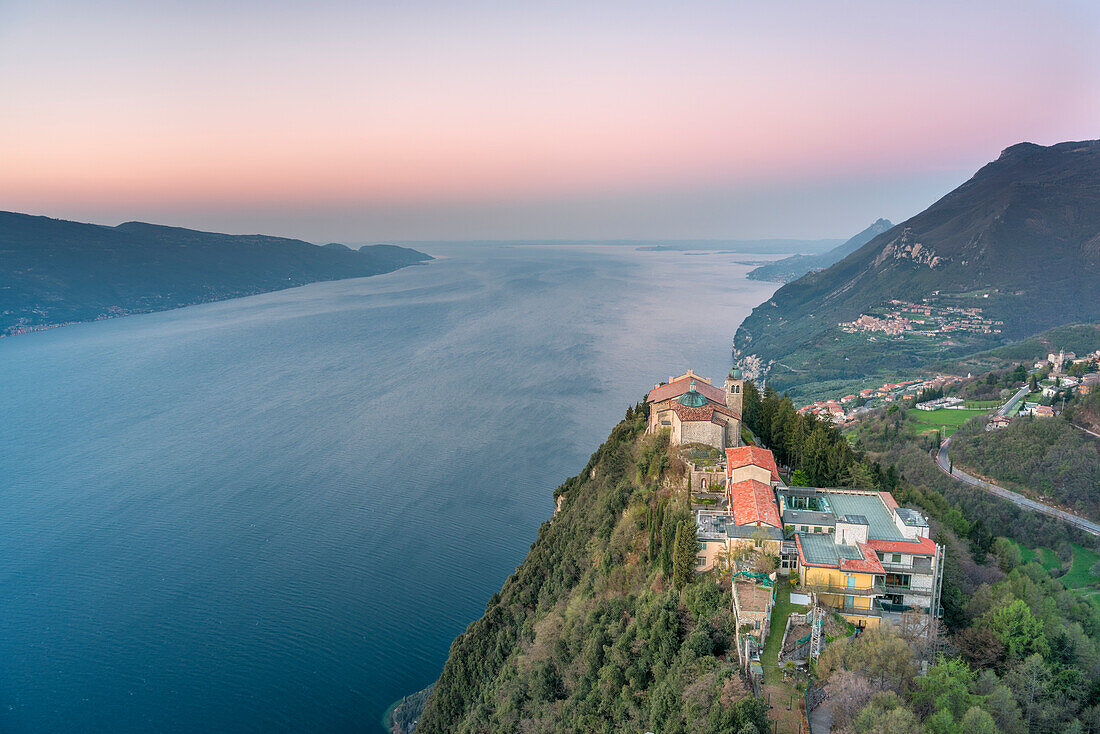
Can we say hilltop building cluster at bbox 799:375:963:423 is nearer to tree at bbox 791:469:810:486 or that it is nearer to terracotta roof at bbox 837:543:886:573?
tree at bbox 791:469:810:486

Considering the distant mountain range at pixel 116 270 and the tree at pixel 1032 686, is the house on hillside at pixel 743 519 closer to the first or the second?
the tree at pixel 1032 686

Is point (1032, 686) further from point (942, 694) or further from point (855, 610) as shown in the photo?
point (942, 694)

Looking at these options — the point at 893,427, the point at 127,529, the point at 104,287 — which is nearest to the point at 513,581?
the point at 127,529

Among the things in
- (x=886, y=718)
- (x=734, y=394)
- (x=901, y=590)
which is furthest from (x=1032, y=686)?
(x=734, y=394)

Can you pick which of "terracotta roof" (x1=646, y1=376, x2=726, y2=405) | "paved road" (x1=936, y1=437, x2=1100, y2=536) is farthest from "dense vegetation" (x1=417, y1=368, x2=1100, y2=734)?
"terracotta roof" (x1=646, y1=376, x2=726, y2=405)

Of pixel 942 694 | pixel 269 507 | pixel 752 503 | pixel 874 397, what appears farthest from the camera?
pixel 874 397
